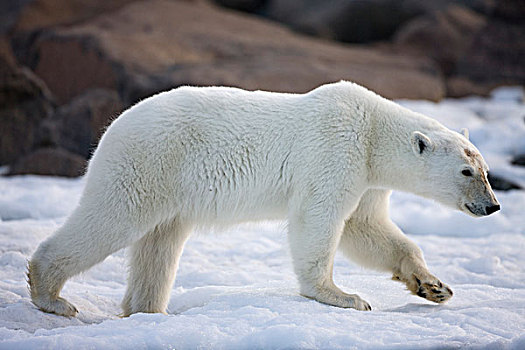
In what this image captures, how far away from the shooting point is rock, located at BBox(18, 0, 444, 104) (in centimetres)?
1124

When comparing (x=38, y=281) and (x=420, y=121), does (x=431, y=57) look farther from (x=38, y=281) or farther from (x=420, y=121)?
(x=38, y=281)

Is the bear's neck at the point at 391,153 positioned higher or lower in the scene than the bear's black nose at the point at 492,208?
higher

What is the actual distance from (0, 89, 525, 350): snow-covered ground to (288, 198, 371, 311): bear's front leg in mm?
150

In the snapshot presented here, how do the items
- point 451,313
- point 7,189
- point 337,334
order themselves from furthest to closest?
point 7,189 → point 451,313 → point 337,334

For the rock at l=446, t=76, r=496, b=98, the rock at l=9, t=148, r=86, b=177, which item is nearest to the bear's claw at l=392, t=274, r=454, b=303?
the rock at l=9, t=148, r=86, b=177

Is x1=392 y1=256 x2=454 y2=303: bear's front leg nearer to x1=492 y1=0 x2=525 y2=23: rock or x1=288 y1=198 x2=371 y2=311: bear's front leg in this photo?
x1=288 y1=198 x2=371 y2=311: bear's front leg

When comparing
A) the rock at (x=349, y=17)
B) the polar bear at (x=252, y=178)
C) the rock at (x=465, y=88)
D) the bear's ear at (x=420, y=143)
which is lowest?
the rock at (x=465, y=88)

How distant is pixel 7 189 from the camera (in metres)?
7.83

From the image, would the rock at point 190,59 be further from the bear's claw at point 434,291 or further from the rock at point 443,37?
the bear's claw at point 434,291

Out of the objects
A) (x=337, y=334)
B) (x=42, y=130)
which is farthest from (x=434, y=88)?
(x=337, y=334)

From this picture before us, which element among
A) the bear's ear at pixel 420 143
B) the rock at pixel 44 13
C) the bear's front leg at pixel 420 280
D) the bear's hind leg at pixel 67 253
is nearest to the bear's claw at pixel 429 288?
the bear's front leg at pixel 420 280

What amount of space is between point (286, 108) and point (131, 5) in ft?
33.4

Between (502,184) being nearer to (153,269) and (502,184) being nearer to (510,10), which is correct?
(153,269)

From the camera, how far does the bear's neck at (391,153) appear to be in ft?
15.0
